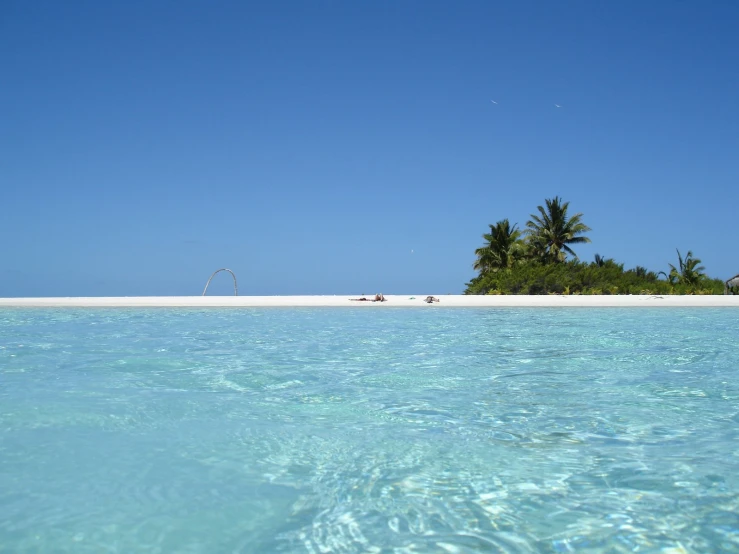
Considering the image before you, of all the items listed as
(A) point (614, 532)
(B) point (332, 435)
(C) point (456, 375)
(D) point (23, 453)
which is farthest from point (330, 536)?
(C) point (456, 375)

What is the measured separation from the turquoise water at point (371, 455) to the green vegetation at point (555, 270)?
19142mm

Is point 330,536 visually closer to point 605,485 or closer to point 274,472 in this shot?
point 274,472

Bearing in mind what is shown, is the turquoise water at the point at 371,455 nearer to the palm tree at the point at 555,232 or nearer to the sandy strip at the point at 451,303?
the sandy strip at the point at 451,303

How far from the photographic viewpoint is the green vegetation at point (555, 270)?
2558 centimetres

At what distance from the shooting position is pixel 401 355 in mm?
7266

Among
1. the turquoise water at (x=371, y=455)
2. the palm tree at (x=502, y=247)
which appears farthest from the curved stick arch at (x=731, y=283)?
the turquoise water at (x=371, y=455)

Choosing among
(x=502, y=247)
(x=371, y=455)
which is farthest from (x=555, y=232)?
(x=371, y=455)

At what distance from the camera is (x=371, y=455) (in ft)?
10.6

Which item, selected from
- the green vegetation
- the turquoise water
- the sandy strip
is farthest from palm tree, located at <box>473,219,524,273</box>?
the turquoise water

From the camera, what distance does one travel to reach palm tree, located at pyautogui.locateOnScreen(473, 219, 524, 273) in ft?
99.3

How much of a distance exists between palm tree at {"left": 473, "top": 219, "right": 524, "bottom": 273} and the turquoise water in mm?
23772

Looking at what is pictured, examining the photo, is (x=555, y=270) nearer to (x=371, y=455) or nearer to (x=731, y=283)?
(x=731, y=283)

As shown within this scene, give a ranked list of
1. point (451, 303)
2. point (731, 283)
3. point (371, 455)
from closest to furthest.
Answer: point (371, 455) < point (451, 303) < point (731, 283)

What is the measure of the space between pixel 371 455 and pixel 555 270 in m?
24.4
